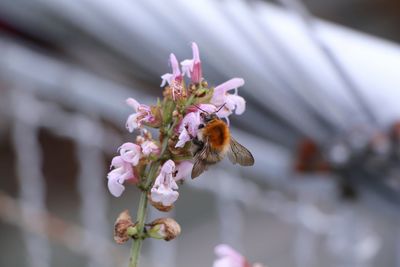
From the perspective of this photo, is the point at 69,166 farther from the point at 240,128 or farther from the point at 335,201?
the point at 335,201

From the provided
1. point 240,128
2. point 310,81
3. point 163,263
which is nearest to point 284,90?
point 310,81

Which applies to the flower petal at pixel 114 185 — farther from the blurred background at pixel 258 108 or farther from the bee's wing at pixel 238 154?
the blurred background at pixel 258 108

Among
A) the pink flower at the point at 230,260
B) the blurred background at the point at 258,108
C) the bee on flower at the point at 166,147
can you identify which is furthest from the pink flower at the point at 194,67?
the blurred background at the point at 258,108

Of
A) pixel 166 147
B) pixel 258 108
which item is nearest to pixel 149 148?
pixel 166 147


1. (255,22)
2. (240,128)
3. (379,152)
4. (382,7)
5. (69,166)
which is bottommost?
(379,152)

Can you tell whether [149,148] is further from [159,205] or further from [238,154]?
[238,154]

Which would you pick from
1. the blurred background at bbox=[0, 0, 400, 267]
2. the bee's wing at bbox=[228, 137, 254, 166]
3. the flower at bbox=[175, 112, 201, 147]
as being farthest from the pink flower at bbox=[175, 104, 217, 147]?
the blurred background at bbox=[0, 0, 400, 267]
